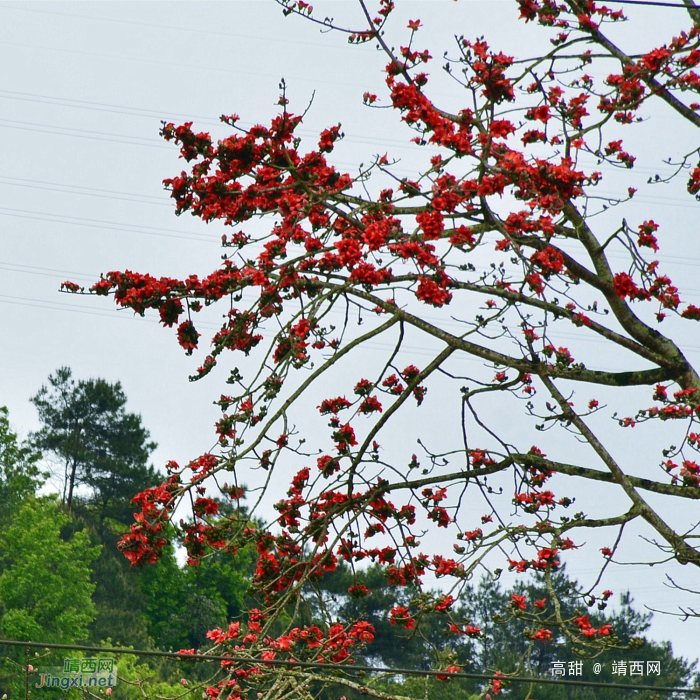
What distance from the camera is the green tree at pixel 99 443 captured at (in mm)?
38969

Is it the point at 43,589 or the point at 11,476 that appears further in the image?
the point at 11,476

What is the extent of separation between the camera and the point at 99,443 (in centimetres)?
3984

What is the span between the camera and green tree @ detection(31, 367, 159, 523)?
39.0 meters

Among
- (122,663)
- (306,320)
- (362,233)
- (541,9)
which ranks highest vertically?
(541,9)

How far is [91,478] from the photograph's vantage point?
3938 cm

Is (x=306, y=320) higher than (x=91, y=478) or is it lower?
lower

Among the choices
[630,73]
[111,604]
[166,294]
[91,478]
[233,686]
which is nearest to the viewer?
[233,686]

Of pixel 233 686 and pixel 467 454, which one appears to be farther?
pixel 467 454

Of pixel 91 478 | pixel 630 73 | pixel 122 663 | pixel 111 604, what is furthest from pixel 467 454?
pixel 91 478

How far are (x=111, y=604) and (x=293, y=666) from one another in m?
31.4

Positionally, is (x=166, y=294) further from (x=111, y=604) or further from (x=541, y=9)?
(x=111, y=604)

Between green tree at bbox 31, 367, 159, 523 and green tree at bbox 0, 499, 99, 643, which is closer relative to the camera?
green tree at bbox 0, 499, 99, 643

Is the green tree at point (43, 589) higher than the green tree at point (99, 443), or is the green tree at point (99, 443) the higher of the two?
the green tree at point (99, 443)

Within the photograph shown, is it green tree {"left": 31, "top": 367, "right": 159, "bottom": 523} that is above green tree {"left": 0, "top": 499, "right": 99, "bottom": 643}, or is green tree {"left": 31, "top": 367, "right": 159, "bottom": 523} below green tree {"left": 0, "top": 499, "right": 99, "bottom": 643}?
above
